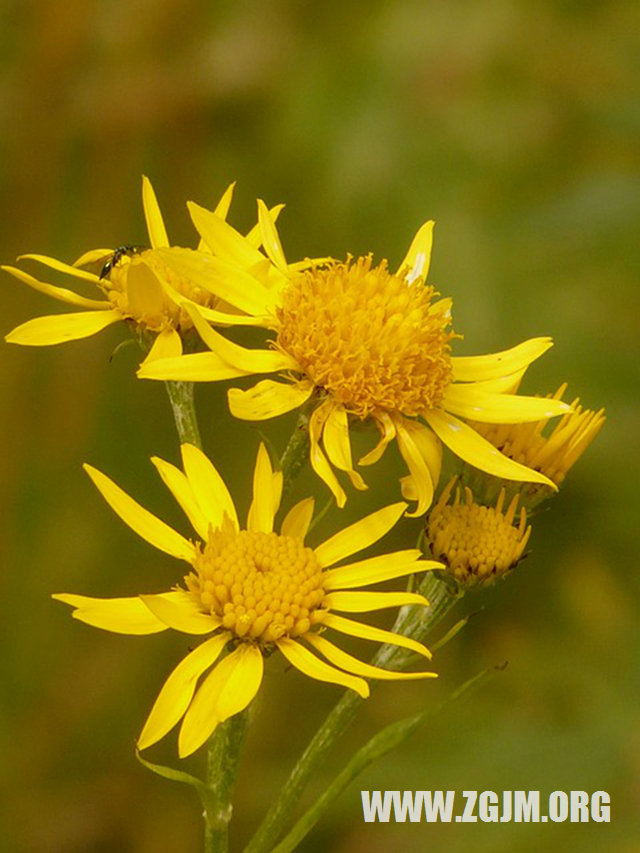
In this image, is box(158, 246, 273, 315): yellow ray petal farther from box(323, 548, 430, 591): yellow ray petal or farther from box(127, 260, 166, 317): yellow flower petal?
box(323, 548, 430, 591): yellow ray petal

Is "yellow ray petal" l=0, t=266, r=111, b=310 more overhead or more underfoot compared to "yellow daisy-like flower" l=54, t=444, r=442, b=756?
more overhead

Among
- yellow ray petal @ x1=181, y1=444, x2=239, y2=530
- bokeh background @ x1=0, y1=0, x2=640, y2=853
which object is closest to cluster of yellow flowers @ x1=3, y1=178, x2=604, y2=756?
yellow ray petal @ x1=181, y1=444, x2=239, y2=530

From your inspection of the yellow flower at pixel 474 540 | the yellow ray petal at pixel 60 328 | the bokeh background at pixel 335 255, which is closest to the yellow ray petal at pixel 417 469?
the yellow flower at pixel 474 540

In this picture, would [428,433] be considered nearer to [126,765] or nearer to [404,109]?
[126,765]

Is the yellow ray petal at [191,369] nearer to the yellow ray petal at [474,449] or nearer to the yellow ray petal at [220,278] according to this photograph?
the yellow ray petal at [220,278]

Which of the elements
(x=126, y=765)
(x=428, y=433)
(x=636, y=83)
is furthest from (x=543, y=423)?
(x=126, y=765)
